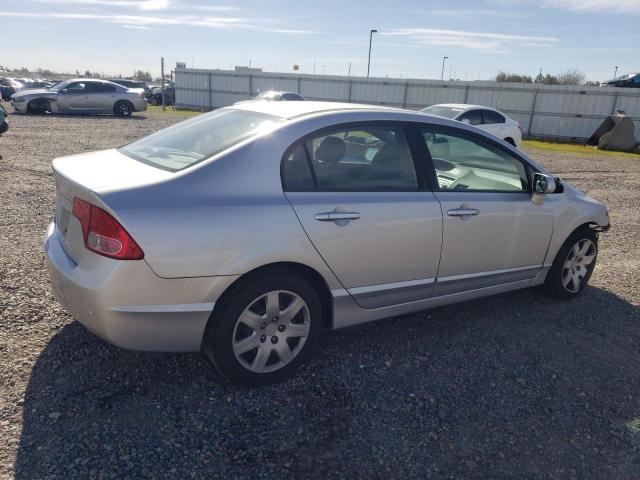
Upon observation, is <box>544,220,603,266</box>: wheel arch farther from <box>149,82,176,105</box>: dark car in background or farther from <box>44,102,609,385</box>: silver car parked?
<box>149,82,176,105</box>: dark car in background

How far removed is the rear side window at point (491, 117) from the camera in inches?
527

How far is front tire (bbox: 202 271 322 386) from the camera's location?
9.24 ft

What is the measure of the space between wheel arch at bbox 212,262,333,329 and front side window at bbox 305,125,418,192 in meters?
0.51

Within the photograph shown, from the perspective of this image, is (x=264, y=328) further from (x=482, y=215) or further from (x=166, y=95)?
(x=166, y=95)

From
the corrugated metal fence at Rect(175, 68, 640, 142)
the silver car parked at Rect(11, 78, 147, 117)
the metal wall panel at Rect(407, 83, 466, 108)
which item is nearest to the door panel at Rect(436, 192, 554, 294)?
the silver car parked at Rect(11, 78, 147, 117)

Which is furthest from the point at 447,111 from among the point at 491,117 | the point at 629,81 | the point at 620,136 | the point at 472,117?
the point at 629,81

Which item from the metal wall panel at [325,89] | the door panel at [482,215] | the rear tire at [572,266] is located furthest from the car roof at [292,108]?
the metal wall panel at [325,89]

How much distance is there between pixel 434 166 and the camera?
11.8ft

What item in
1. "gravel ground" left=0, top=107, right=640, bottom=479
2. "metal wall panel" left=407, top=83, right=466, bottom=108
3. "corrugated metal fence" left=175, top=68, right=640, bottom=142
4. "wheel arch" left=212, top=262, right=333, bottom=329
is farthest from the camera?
"metal wall panel" left=407, top=83, right=466, bottom=108

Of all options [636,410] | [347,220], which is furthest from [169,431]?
[636,410]

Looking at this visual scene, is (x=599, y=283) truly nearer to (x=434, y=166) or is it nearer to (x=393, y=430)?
(x=434, y=166)

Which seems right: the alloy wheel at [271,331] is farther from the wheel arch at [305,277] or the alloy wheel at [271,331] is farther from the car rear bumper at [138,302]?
the car rear bumper at [138,302]

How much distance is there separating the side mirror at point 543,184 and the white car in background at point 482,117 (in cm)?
870

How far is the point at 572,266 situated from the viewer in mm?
4598
